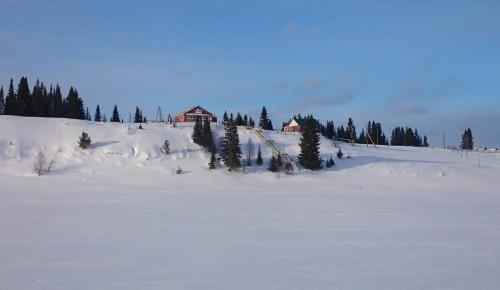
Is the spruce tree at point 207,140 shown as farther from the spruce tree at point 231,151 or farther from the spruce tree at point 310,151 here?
the spruce tree at point 310,151

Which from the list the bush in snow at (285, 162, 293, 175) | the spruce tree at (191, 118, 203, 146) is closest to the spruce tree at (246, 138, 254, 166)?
the bush in snow at (285, 162, 293, 175)

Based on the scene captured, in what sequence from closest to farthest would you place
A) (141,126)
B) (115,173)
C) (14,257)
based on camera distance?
(14,257)
(115,173)
(141,126)

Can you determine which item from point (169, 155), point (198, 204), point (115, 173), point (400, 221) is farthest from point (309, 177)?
point (400, 221)

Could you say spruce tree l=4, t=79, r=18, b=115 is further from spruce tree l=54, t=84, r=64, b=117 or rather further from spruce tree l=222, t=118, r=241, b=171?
spruce tree l=222, t=118, r=241, b=171

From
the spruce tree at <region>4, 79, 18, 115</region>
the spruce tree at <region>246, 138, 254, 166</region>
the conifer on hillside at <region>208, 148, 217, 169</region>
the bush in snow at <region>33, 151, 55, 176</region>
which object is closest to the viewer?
the bush in snow at <region>33, 151, 55, 176</region>

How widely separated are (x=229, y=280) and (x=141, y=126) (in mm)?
47330

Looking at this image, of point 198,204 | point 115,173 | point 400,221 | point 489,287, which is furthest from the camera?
point 115,173

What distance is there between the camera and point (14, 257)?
998cm

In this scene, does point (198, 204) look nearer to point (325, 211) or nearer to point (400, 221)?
point (325, 211)

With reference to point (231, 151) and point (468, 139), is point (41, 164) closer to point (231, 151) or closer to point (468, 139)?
point (231, 151)

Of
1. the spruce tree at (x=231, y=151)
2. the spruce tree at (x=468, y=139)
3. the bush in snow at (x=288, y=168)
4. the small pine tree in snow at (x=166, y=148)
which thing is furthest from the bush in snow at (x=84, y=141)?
the spruce tree at (x=468, y=139)

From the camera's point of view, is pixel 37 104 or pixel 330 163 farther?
pixel 37 104

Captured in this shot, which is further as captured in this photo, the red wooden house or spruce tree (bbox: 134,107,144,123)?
spruce tree (bbox: 134,107,144,123)

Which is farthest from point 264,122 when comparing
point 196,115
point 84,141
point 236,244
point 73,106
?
point 236,244
